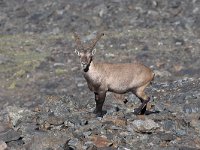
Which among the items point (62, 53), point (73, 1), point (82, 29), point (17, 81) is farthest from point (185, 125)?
point (73, 1)

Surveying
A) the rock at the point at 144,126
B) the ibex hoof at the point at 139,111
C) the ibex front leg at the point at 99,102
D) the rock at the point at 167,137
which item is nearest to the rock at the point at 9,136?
the ibex front leg at the point at 99,102

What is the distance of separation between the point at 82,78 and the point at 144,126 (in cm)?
1083

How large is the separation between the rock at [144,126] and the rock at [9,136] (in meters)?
2.87

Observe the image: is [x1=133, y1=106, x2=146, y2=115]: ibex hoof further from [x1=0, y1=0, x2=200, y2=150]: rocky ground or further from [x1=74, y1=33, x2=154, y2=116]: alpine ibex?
[x1=0, y1=0, x2=200, y2=150]: rocky ground

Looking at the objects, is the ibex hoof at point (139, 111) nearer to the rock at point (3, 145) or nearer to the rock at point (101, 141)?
the rock at point (101, 141)

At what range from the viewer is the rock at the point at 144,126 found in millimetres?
14156

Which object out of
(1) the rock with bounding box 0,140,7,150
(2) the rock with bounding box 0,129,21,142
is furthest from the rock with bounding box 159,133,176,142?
(1) the rock with bounding box 0,140,7,150

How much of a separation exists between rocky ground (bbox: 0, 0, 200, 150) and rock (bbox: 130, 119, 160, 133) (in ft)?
0.08

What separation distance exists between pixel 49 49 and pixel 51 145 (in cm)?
1579

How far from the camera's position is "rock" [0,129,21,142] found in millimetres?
13961

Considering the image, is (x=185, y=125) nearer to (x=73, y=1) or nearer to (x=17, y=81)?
(x=17, y=81)

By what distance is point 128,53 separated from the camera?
Result: 27.7 meters

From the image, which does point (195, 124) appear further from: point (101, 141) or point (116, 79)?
point (101, 141)

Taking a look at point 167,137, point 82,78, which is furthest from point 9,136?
point 82,78
